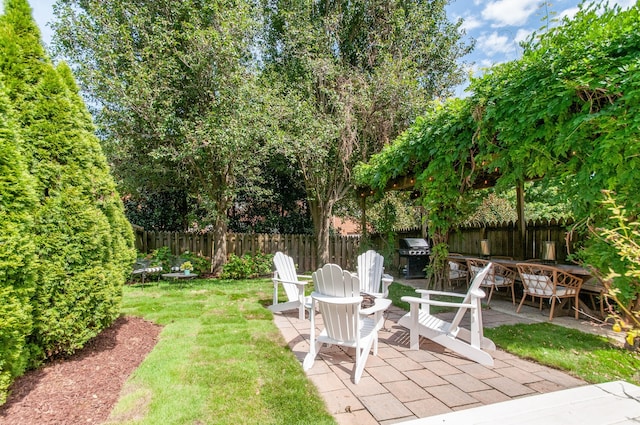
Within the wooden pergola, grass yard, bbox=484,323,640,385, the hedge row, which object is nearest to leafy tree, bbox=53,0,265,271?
the wooden pergola

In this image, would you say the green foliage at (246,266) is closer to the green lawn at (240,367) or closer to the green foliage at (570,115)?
the green lawn at (240,367)

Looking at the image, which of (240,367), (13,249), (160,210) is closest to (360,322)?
(240,367)

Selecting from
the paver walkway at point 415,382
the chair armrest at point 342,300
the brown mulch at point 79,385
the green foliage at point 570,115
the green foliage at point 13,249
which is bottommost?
the paver walkway at point 415,382

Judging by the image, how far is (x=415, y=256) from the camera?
8.79 meters

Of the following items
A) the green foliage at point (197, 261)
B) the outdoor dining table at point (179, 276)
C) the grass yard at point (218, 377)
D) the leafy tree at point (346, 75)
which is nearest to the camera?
the grass yard at point (218, 377)

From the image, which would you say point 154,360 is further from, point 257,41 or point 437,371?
point 257,41

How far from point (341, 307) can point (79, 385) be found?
7.31 ft

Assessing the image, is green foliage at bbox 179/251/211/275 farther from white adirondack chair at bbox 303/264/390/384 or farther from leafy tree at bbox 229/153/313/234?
Result: white adirondack chair at bbox 303/264/390/384

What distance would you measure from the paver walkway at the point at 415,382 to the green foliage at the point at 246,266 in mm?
5505

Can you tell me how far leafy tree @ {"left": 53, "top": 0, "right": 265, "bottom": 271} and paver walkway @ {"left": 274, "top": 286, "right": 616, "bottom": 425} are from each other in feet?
18.6

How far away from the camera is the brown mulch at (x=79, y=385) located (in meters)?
2.27

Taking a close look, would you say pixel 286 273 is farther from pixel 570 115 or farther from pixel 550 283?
pixel 570 115

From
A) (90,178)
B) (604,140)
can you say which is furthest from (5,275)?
(604,140)

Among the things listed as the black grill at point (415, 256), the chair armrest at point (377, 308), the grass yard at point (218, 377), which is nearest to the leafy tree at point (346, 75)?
the black grill at point (415, 256)
